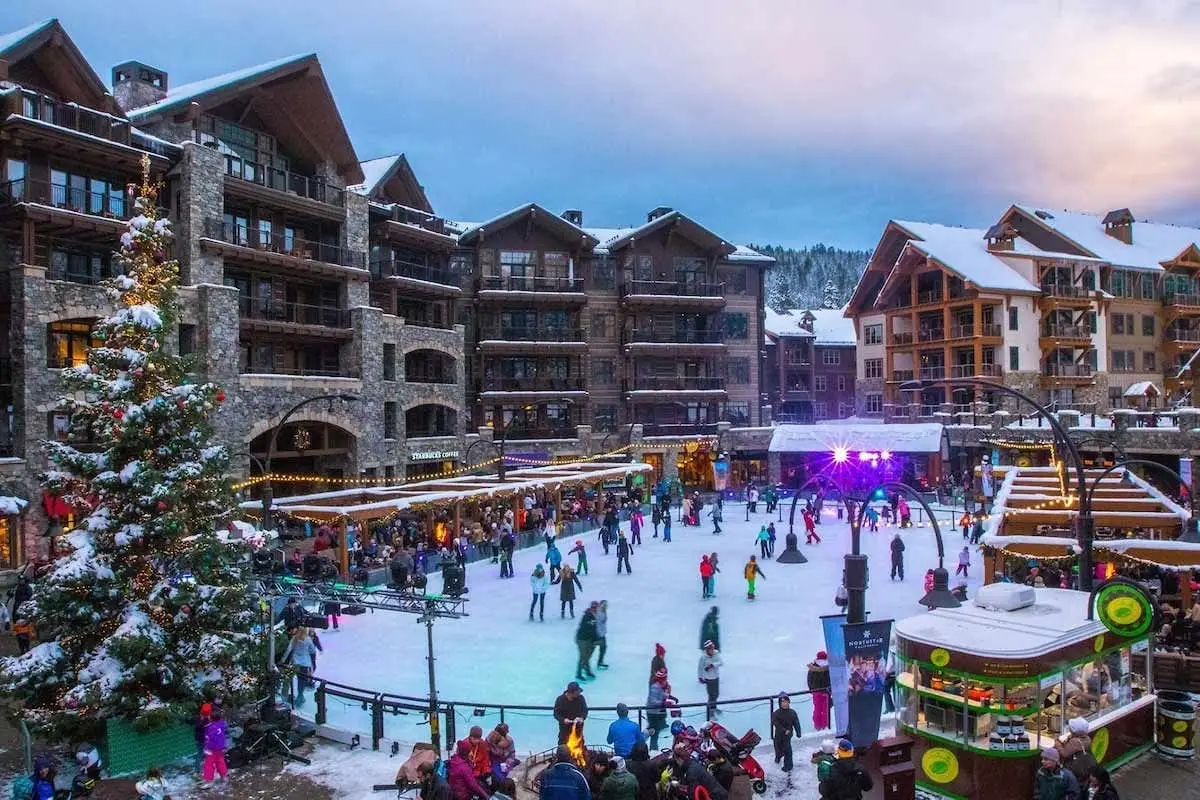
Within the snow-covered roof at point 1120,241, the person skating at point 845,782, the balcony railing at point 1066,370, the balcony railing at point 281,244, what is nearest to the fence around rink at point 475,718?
the person skating at point 845,782

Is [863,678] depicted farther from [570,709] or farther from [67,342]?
[67,342]

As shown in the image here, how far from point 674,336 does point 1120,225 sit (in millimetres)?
29880

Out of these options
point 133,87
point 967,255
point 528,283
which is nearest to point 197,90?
point 133,87

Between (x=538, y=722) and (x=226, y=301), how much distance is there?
2346cm

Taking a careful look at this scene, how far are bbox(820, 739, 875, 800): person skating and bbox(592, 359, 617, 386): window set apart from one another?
45.4 m

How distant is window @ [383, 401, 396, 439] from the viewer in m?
40.4

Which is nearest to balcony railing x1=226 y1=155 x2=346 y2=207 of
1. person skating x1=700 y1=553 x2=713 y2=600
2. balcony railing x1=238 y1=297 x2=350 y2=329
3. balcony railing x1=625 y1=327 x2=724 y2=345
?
balcony railing x1=238 y1=297 x2=350 y2=329

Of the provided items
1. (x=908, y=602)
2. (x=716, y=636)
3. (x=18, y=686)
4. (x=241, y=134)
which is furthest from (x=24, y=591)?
(x=241, y=134)

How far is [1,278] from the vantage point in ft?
87.4

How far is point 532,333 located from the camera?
172 feet

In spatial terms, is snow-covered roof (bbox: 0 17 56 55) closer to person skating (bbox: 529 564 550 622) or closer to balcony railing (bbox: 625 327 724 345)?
person skating (bbox: 529 564 550 622)

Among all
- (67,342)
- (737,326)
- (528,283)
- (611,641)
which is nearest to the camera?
(611,641)

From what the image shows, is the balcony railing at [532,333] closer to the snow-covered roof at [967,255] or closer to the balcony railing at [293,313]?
the balcony railing at [293,313]

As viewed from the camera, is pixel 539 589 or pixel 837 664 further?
pixel 539 589
